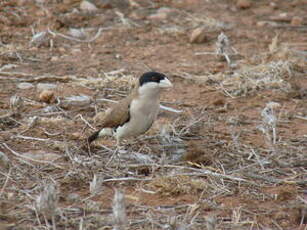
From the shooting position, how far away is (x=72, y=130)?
7418 millimetres

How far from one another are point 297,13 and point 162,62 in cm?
318

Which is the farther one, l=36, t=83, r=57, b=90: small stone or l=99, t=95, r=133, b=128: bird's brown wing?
l=36, t=83, r=57, b=90: small stone

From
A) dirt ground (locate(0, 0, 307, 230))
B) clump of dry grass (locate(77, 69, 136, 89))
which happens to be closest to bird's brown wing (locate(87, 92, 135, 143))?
dirt ground (locate(0, 0, 307, 230))

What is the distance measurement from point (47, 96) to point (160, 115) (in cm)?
124

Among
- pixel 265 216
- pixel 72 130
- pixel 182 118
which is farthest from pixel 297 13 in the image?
pixel 265 216

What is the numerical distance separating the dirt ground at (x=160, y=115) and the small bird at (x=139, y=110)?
0.20m

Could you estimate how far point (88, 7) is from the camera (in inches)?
464

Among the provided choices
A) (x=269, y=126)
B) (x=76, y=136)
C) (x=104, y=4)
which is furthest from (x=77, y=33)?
(x=269, y=126)

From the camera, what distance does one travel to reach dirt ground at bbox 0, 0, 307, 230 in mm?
5594

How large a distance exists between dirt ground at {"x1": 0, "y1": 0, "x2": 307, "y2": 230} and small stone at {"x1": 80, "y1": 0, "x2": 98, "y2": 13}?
0.03m

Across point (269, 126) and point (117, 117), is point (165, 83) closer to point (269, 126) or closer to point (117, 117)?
point (117, 117)

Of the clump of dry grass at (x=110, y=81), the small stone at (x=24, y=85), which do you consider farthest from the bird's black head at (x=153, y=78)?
the small stone at (x=24, y=85)

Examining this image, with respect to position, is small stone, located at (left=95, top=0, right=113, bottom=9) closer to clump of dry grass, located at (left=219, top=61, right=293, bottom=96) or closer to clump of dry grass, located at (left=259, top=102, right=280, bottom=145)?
clump of dry grass, located at (left=219, top=61, right=293, bottom=96)

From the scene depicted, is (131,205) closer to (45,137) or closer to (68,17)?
(45,137)
